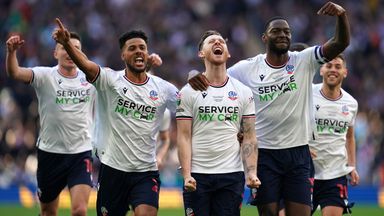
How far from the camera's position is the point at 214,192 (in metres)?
11.6

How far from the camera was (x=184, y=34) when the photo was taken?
31031 millimetres

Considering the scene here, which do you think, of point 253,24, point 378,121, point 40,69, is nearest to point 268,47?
point 40,69

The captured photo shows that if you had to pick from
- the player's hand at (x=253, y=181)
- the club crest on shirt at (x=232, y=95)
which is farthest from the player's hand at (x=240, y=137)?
the player's hand at (x=253, y=181)

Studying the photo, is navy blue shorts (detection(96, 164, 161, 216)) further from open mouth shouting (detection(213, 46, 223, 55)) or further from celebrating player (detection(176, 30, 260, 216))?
open mouth shouting (detection(213, 46, 223, 55))

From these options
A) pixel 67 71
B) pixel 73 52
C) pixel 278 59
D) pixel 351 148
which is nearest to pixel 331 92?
pixel 351 148

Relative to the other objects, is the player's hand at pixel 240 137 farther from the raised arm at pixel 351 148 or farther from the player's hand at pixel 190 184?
the raised arm at pixel 351 148

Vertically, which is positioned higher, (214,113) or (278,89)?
(278,89)

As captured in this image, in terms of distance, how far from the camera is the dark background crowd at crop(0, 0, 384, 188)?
26.7m

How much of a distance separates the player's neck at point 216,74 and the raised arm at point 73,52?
4.41ft

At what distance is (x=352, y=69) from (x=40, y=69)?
1786 cm

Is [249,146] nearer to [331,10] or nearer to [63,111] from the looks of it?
[331,10]

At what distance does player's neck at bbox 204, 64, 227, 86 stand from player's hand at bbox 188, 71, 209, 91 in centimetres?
15

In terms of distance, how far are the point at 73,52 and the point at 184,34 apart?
1970 cm

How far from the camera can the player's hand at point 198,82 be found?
11.7 metres
